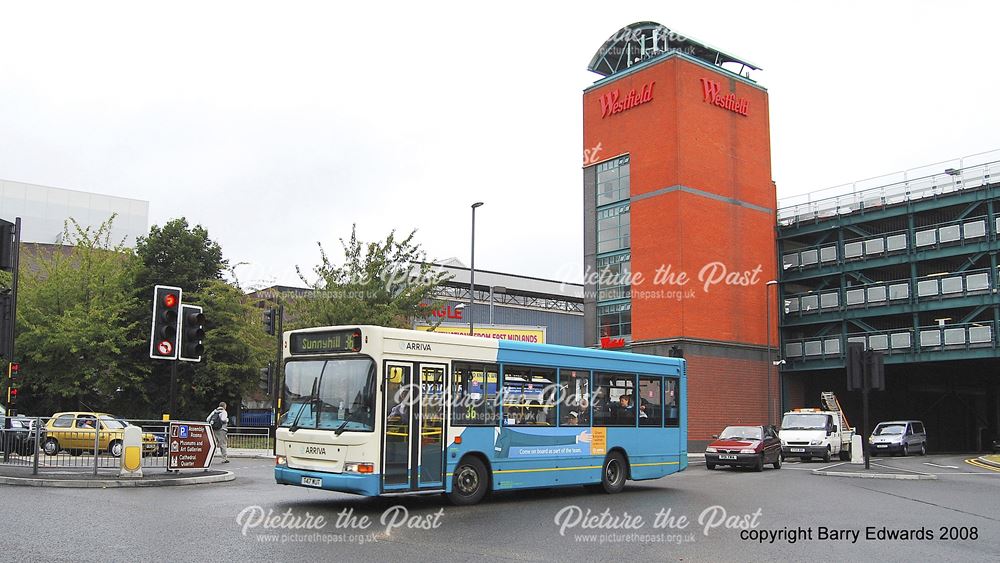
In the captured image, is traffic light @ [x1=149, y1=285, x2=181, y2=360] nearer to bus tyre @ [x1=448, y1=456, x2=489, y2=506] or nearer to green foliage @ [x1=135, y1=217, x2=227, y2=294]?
bus tyre @ [x1=448, y1=456, x2=489, y2=506]

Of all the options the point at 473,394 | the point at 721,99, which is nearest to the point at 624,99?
the point at 721,99

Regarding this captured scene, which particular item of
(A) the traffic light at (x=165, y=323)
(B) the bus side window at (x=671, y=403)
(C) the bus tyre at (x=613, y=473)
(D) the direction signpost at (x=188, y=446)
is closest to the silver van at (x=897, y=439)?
(B) the bus side window at (x=671, y=403)

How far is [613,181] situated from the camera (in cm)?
4638

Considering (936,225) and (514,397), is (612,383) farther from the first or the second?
(936,225)

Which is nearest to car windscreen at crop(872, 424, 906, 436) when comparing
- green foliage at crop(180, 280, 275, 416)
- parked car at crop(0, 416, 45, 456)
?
green foliage at crop(180, 280, 275, 416)

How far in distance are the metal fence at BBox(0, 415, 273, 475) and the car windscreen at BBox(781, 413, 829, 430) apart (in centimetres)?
→ 2301

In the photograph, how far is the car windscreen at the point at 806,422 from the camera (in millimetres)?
32688

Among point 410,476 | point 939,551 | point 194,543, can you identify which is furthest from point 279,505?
point 939,551

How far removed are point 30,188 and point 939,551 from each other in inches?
3467

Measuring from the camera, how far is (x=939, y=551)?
10.4 m

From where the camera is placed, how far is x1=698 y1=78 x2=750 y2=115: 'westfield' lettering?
44.3m

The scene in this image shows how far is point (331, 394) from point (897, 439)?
113 feet

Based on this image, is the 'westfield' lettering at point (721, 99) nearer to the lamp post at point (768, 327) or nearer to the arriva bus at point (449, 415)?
the lamp post at point (768, 327)

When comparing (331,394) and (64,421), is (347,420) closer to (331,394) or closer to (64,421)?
(331,394)
